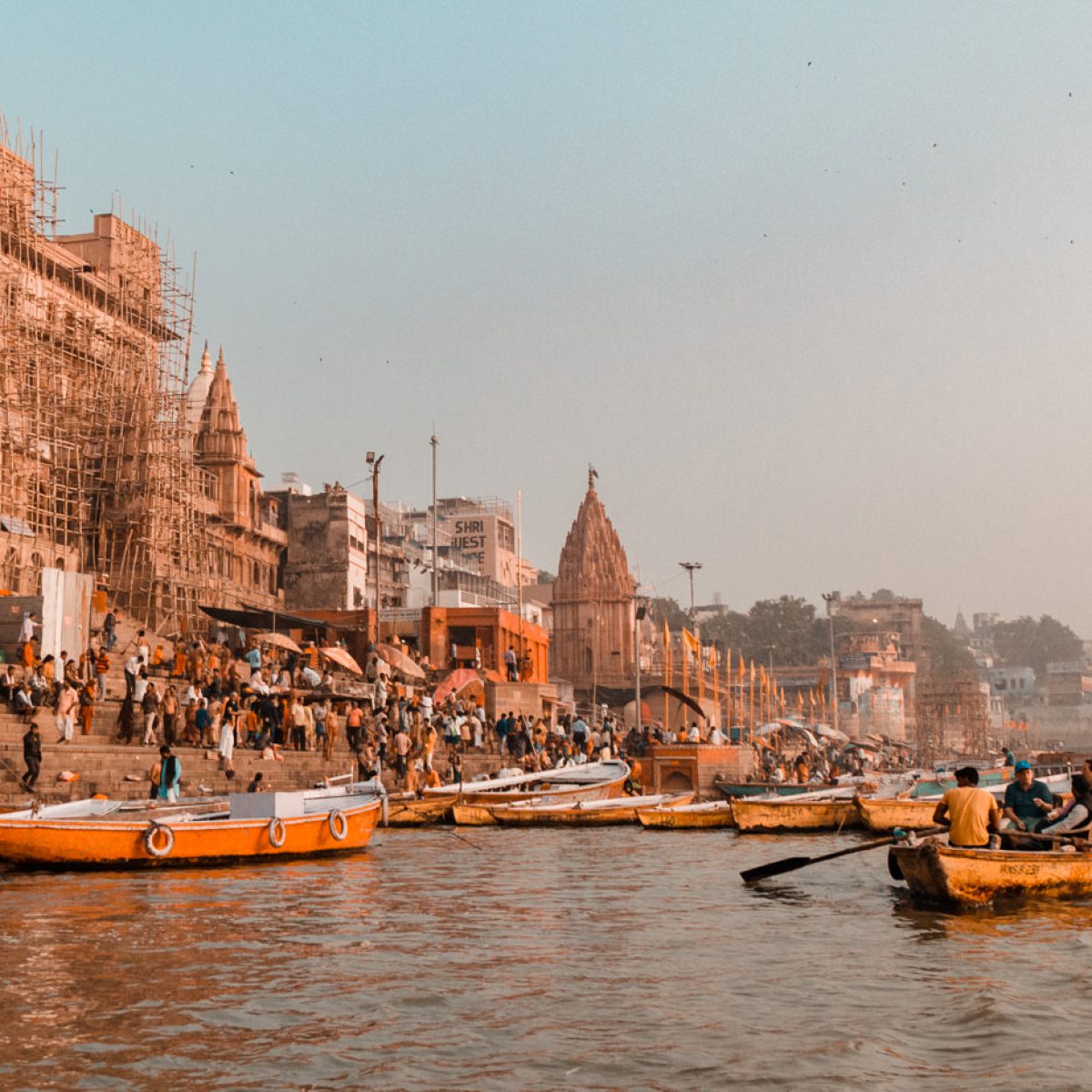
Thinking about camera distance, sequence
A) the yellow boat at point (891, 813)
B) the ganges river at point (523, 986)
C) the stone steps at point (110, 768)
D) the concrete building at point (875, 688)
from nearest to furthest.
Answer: the ganges river at point (523, 986)
the stone steps at point (110, 768)
the yellow boat at point (891, 813)
the concrete building at point (875, 688)

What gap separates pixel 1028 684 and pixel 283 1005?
18834 cm

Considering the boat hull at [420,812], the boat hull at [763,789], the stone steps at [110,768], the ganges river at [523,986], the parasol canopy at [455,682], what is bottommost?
the ganges river at [523,986]

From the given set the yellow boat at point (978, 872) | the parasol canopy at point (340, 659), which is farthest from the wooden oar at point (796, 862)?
the parasol canopy at point (340, 659)

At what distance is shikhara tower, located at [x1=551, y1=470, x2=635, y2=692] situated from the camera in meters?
84.0

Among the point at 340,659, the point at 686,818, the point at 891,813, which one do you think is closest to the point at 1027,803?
the point at 891,813

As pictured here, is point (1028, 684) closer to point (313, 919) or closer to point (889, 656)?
point (889, 656)

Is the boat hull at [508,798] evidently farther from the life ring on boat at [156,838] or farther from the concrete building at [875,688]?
the concrete building at [875,688]

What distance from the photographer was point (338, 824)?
20375mm

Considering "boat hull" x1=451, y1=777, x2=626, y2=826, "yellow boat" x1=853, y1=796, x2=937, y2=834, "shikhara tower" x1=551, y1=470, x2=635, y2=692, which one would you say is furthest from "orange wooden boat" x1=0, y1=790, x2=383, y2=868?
"shikhara tower" x1=551, y1=470, x2=635, y2=692

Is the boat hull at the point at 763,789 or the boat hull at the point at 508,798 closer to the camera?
the boat hull at the point at 508,798

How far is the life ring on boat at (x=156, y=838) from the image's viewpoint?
1780cm

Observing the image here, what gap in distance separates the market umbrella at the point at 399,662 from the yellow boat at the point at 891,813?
15103 millimetres

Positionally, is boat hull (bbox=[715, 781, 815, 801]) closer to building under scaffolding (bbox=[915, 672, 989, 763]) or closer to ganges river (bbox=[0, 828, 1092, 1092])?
ganges river (bbox=[0, 828, 1092, 1092])

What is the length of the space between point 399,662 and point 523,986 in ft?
91.3
